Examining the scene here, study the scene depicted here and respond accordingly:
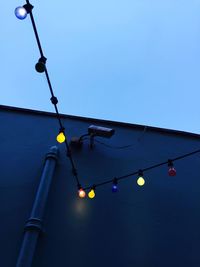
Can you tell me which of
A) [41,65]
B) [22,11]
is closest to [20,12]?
[22,11]

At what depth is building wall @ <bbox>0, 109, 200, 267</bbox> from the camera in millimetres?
3707

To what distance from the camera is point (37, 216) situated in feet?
12.5

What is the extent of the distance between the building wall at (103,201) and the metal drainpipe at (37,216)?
127 mm

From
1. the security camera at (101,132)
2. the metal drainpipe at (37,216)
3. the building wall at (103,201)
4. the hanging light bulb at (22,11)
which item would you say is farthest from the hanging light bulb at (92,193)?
the hanging light bulb at (22,11)

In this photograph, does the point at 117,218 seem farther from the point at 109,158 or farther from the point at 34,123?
the point at 34,123

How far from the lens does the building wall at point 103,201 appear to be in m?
3.71

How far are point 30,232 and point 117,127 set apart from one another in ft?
7.96

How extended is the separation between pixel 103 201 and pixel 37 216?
936 mm

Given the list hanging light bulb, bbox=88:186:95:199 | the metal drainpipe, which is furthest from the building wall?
hanging light bulb, bbox=88:186:95:199

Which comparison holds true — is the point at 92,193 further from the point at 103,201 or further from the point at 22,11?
the point at 22,11

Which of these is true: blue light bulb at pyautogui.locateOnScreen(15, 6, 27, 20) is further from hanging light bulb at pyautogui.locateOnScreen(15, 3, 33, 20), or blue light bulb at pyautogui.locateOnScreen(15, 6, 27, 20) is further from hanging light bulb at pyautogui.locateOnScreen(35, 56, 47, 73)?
hanging light bulb at pyautogui.locateOnScreen(35, 56, 47, 73)

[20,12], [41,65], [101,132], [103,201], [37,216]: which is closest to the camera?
[20,12]

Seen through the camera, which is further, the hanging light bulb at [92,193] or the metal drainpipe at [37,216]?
the hanging light bulb at [92,193]

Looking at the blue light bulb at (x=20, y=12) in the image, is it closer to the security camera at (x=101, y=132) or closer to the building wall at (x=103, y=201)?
the building wall at (x=103, y=201)
